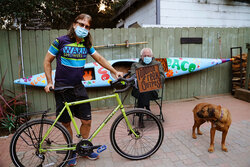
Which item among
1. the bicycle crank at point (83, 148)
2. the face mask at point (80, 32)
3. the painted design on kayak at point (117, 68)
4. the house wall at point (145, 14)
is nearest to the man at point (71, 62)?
the face mask at point (80, 32)

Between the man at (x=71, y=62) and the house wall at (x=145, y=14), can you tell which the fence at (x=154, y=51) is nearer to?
the house wall at (x=145, y=14)

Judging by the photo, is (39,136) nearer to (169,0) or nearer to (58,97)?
(58,97)

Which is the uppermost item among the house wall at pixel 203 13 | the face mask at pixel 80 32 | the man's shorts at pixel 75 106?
the house wall at pixel 203 13

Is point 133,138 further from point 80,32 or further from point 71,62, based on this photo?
point 80,32

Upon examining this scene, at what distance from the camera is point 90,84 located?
4.48 meters

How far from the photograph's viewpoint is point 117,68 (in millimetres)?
5008

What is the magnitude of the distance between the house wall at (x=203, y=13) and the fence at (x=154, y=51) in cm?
152

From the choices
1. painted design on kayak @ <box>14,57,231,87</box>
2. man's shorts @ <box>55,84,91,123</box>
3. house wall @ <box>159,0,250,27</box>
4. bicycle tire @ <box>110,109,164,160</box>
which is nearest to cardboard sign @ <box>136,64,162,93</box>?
bicycle tire @ <box>110,109,164,160</box>

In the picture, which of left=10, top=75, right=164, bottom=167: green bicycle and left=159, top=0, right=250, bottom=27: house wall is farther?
left=159, top=0, right=250, bottom=27: house wall

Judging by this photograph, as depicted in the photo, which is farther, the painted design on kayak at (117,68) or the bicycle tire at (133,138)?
the painted design on kayak at (117,68)

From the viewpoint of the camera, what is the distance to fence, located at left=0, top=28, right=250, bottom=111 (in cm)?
435

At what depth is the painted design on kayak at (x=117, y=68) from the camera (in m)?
4.29

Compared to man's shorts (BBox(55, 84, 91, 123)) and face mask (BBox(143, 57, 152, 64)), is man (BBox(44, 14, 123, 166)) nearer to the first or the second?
man's shorts (BBox(55, 84, 91, 123))

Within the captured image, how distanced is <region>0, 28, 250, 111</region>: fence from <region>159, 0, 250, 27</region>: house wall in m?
1.52
